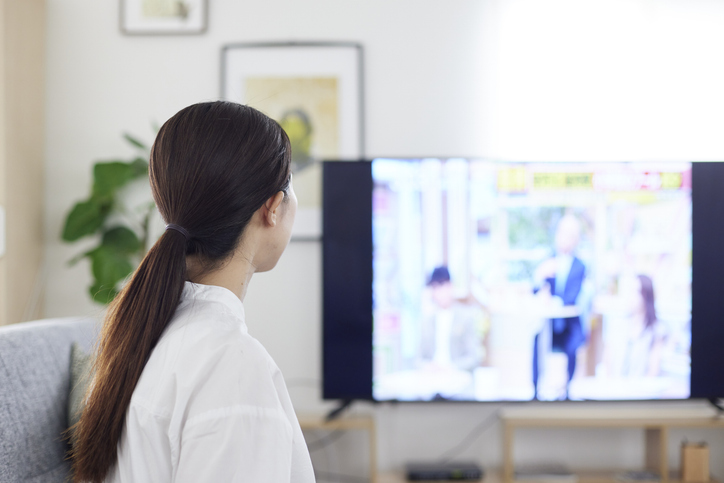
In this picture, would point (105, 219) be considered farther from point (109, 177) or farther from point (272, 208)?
point (272, 208)

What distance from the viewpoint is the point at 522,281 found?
6.46ft

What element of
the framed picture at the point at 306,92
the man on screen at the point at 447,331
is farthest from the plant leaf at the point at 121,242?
the man on screen at the point at 447,331

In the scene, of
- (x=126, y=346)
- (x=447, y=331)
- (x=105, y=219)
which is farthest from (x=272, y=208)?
(x=105, y=219)

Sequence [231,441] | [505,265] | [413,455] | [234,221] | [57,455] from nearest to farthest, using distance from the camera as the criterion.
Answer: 1. [231,441]
2. [234,221]
3. [57,455]
4. [505,265]
5. [413,455]

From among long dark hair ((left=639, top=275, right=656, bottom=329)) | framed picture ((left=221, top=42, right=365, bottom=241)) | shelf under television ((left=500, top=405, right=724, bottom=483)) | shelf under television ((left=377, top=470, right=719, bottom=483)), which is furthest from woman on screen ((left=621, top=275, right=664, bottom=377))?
framed picture ((left=221, top=42, right=365, bottom=241))

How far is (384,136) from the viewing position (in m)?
2.23

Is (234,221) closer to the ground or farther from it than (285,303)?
farther from it

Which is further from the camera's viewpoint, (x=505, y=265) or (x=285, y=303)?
(x=285, y=303)

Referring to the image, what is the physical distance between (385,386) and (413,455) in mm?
436

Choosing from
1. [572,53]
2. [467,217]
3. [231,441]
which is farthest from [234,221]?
[572,53]

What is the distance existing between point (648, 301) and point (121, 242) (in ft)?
6.92

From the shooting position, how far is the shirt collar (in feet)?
2.58

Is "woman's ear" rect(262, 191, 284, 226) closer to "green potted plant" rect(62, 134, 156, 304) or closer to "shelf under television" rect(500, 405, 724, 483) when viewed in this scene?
"green potted plant" rect(62, 134, 156, 304)

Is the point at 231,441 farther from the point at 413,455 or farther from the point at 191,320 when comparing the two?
the point at 413,455
